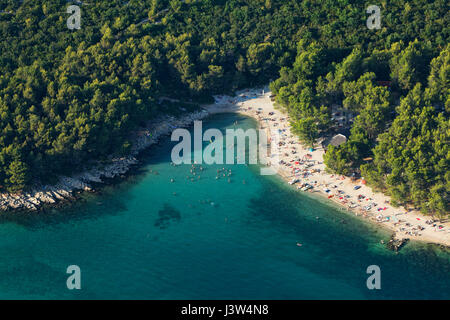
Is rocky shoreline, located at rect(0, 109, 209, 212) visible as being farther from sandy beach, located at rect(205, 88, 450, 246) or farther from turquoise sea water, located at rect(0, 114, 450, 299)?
sandy beach, located at rect(205, 88, 450, 246)

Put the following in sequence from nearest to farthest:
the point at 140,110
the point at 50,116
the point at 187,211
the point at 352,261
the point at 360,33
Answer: the point at 352,261, the point at 187,211, the point at 50,116, the point at 140,110, the point at 360,33

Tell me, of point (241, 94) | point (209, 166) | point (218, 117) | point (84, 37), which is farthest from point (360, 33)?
point (84, 37)

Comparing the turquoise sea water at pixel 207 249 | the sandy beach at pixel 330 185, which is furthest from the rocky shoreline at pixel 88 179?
the sandy beach at pixel 330 185

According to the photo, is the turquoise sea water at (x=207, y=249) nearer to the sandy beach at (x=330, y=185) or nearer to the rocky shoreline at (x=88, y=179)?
the sandy beach at (x=330, y=185)

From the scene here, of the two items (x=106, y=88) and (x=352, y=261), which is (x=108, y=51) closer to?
(x=106, y=88)

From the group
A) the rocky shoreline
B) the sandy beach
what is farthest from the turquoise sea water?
the rocky shoreline
